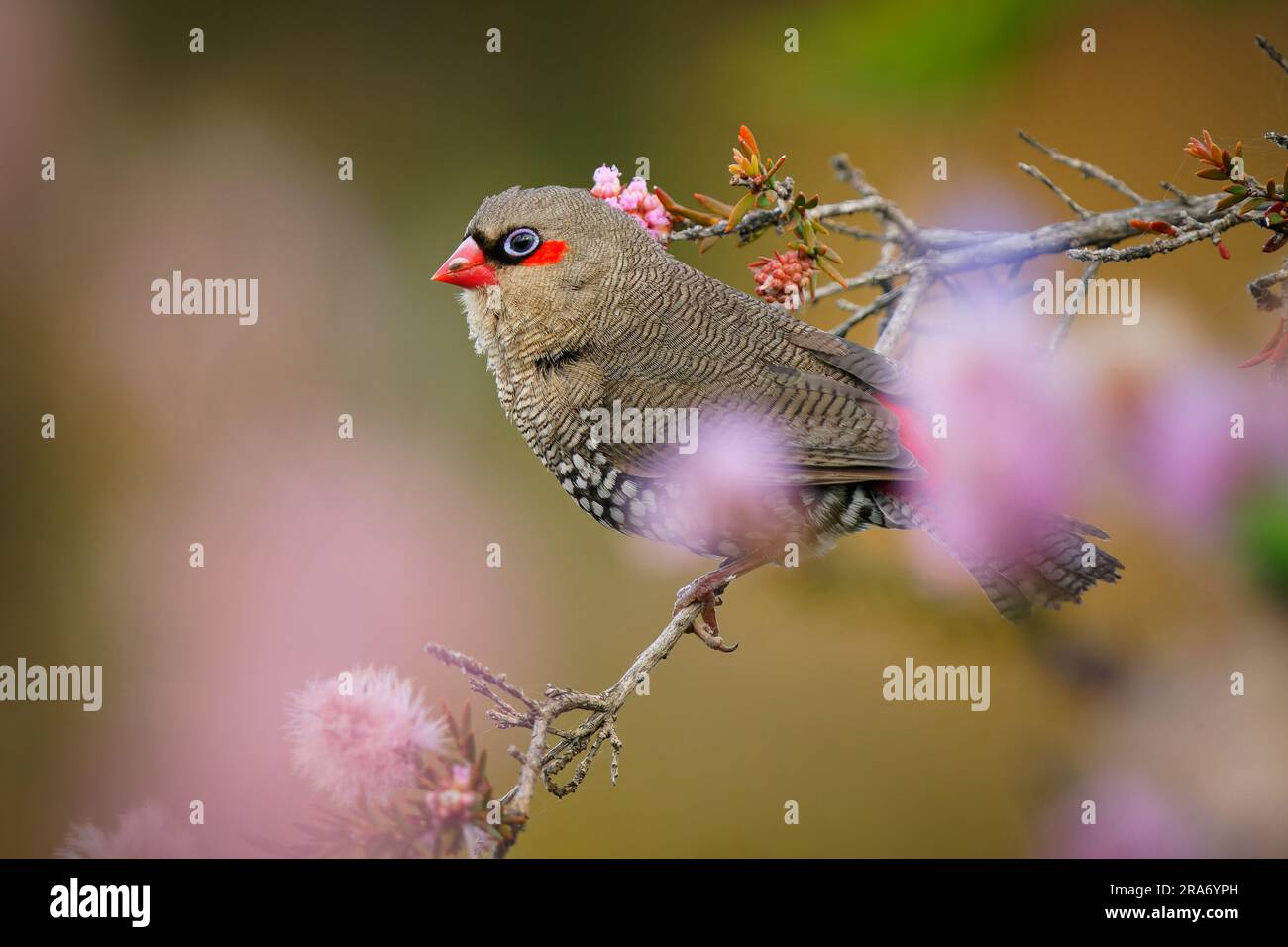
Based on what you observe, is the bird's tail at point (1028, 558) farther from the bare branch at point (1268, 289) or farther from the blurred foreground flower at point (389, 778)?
the blurred foreground flower at point (389, 778)

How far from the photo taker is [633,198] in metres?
2.45

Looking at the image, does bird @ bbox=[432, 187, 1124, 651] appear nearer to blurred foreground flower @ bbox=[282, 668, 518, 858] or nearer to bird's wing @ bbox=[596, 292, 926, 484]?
bird's wing @ bbox=[596, 292, 926, 484]

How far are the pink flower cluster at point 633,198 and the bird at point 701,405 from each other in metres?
0.03

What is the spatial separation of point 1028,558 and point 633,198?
975mm

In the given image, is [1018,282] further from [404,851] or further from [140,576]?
[140,576]

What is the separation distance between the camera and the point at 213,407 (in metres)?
3.49

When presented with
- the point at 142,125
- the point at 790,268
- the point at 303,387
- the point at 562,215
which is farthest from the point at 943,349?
the point at 142,125

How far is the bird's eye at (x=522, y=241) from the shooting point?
2.39 meters

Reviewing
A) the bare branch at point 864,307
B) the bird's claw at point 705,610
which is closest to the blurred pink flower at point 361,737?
the bird's claw at point 705,610

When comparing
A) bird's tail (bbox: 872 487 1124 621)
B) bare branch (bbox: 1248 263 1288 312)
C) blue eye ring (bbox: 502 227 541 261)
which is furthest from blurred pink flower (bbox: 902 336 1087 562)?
blue eye ring (bbox: 502 227 541 261)

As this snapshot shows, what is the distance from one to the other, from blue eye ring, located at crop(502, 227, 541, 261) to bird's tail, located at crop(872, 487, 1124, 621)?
2.55ft

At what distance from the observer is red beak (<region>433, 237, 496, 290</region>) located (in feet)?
7.88

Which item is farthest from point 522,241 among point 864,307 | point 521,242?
point 864,307

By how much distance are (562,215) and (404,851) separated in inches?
49.0
